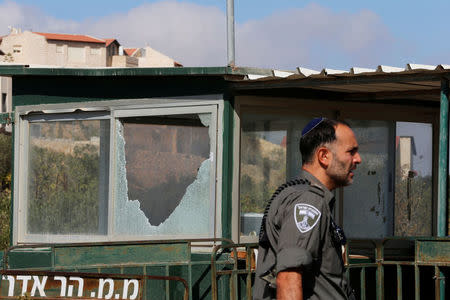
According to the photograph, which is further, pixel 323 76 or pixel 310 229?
pixel 323 76

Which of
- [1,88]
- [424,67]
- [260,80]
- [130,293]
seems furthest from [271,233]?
[1,88]

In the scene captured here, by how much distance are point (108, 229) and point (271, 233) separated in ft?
20.7

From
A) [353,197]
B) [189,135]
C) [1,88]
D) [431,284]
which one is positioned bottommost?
[431,284]

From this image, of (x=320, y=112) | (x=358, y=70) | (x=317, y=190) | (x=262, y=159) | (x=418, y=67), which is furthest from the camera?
(x=320, y=112)

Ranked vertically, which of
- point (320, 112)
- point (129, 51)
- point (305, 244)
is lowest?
point (305, 244)

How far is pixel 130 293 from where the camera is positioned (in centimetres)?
656

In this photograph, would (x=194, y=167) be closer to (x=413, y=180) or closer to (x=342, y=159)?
(x=413, y=180)

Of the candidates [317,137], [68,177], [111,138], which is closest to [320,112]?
[111,138]

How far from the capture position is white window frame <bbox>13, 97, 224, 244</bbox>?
9266mm

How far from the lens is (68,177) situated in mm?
10203

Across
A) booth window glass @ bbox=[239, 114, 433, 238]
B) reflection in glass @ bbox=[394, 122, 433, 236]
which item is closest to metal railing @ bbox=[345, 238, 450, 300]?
booth window glass @ bbox=[239, 114, 433, 238]

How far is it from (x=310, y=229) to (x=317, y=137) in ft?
1.47

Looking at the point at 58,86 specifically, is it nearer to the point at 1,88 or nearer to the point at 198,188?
the point at 198,188

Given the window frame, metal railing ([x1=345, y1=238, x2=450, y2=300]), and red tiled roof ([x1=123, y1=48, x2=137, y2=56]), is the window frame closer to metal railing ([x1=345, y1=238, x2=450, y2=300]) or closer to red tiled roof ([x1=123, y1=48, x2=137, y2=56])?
metal railing ([x1=345, y1=238, x2=450, y2=300])
